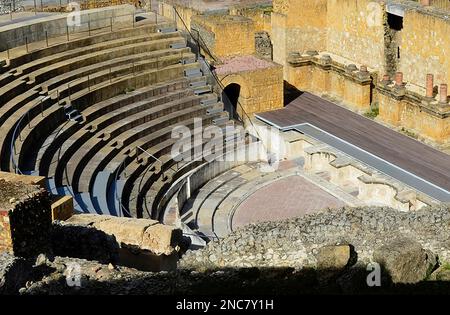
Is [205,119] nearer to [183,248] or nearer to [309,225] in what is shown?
[183,248]

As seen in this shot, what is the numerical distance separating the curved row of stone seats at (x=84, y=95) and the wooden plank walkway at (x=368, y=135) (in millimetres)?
3506

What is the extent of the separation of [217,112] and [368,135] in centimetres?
448

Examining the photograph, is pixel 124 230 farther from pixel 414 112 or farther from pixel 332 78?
pixel 332 78

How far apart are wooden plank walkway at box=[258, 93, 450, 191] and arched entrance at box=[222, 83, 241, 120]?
0.84 meters

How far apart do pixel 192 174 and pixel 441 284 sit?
1150 cm

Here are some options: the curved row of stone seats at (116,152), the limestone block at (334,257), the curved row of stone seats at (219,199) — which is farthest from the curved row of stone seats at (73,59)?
the limestone block at (334,257)

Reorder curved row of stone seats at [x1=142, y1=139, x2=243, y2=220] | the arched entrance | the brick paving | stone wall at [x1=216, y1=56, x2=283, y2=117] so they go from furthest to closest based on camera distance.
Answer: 1. stone wall at [x1=216, y1=56, x2=283, y2=117]
2. the arched entrance
3. the brick paving
4. curved row of stone seats at [x1=142, y1=139, x2=243, y2=220]

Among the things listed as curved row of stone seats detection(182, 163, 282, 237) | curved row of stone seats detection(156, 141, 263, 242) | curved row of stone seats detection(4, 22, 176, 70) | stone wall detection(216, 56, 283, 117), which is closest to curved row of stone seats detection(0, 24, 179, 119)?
curved row of stone seats detection(4, 22, 176, 70)

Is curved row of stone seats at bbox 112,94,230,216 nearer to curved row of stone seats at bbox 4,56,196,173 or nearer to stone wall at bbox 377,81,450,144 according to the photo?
curved row of stone seats at bbox 4,56,196,173

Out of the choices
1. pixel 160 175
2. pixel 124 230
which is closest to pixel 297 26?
pixel 160 175

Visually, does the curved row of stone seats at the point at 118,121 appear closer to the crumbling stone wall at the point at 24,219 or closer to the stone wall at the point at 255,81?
the stone wall at the point at 255,81

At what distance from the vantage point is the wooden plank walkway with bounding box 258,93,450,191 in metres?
23.0

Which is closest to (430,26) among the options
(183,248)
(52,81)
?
(52,81)

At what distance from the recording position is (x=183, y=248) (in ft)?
51.7
